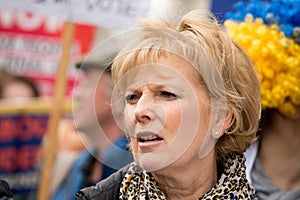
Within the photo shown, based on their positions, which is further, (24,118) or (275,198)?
(24,118)

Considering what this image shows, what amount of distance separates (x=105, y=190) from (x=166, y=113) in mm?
447

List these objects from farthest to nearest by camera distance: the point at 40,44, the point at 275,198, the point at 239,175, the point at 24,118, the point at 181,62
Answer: the point at 40,44 < the point at 24,118 < the point at 275,198 < the point at 239,175 < the point at 181,62

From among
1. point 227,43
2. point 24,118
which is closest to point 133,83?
point 227,43

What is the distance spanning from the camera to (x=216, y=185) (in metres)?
3.00

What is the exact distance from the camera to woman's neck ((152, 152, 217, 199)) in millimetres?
2875

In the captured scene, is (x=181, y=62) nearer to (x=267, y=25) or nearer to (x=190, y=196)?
(x=190, y=196)

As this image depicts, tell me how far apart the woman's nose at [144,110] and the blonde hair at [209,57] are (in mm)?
156

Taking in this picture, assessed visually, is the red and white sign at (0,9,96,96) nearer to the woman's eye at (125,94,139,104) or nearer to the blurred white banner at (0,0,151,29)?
the blurred white banner at (0,0,151,29)

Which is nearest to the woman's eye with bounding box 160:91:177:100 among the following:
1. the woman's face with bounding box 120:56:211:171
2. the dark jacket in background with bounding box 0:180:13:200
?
the woman's face with bounding box 120:56:211:171

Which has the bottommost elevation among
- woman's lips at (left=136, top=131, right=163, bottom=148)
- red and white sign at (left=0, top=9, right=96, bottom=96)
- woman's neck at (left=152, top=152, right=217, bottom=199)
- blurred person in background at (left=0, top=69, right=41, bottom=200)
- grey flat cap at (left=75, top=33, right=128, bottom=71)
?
blurred person in background at (left=0, top=69, right=41, bottom=200)

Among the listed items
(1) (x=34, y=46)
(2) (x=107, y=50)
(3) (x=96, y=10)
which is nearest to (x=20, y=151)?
(1) (x=34, y=46)

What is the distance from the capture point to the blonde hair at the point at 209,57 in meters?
2.84

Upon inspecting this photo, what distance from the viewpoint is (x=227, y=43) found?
2922 mm

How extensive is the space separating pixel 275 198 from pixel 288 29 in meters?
0.82
